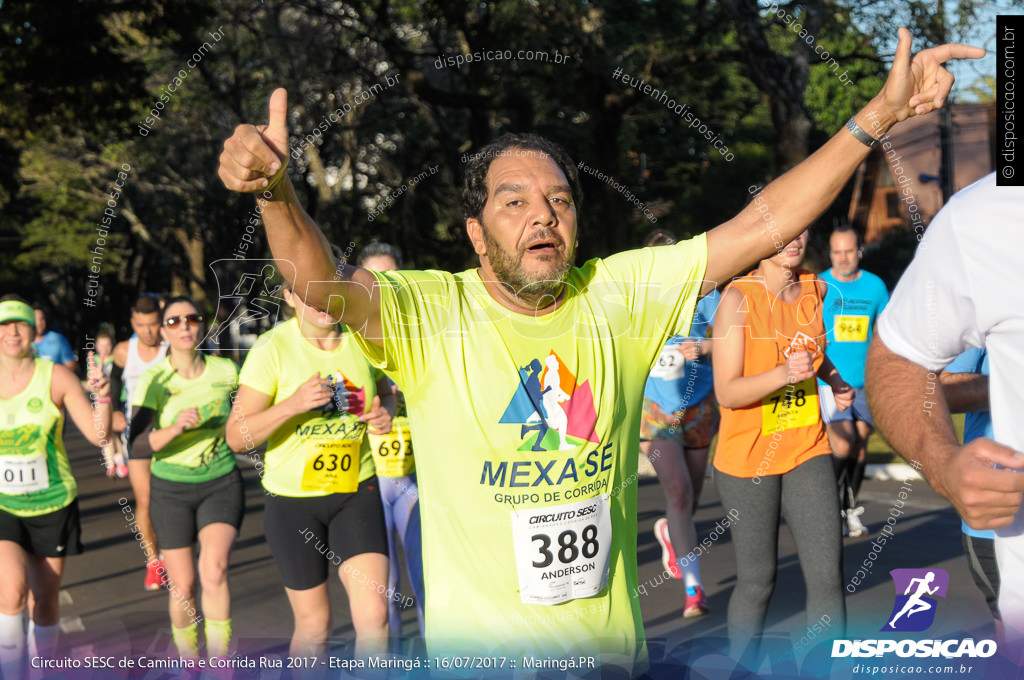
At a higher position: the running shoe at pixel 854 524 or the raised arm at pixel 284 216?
the raised arm at pixel 284 216

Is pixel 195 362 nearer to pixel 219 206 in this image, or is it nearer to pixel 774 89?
pixel 774 89

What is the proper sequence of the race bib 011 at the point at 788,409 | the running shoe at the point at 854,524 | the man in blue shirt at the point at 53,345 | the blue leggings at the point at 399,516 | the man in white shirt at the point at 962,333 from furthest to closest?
the man in blue shirt at the point at 53,345 → the running shoe at the point at 854,524 → the blue leggings at the point at 399,516 → the race bib 011 at the point at 788,409 → the man in white shirt at the point at 962,333

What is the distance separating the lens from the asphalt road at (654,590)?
4852 millimetres

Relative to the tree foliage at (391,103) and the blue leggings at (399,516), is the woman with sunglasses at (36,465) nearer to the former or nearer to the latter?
the tree foliage at (391,103)

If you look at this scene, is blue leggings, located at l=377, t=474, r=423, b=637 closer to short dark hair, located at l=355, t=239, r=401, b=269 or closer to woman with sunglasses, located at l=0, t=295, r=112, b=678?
short dark hair, located at l=355, t=239, r=401, b=269

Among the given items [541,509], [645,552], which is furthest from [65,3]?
[541,509]

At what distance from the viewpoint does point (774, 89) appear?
10.7 metres

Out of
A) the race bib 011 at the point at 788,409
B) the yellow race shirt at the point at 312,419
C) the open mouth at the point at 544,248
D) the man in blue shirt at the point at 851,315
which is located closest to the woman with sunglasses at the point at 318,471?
the yellow race shirt at the point at 312,419

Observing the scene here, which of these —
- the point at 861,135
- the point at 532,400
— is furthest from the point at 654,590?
the point at 861,135

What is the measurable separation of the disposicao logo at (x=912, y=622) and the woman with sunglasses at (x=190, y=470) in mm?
3160

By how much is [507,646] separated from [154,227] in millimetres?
26603

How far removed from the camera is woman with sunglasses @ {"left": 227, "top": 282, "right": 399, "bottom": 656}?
4.52m

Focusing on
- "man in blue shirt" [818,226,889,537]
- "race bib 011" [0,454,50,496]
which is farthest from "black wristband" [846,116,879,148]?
"man in blue shirt" [818,226,889,537]

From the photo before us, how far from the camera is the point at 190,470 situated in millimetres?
5367
